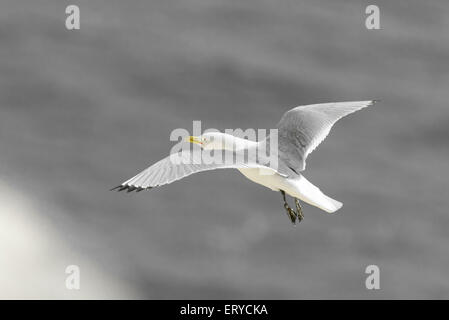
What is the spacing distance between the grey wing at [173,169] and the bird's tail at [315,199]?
33 cm

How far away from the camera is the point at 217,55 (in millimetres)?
13250

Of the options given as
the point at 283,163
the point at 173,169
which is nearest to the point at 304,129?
the point at 283,163

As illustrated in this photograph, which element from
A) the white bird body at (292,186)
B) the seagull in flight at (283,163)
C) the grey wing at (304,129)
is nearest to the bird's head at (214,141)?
the seagull in flight at (283,163)

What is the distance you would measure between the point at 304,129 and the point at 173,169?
46.0 inches

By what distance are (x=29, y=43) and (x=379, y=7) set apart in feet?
15.8

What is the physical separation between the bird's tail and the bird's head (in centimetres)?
46

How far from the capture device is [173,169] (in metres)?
5.31

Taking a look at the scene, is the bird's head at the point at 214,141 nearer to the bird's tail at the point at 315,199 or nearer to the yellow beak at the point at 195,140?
the yellow beak at the point at 195,140

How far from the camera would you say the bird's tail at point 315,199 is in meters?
5.41

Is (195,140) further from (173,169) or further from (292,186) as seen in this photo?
(292,186)

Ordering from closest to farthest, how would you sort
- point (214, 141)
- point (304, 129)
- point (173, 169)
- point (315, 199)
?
point (173, 169) → point (315, 199) → point (214, 141) → point (304, 129)

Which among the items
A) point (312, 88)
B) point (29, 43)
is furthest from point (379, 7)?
point (29, 43)

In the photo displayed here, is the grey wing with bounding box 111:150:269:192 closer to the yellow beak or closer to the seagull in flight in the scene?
the seagull in flight

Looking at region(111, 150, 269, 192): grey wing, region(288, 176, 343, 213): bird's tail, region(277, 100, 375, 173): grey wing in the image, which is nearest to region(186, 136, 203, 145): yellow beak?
region(111, 150, 269, 192): grey wing
